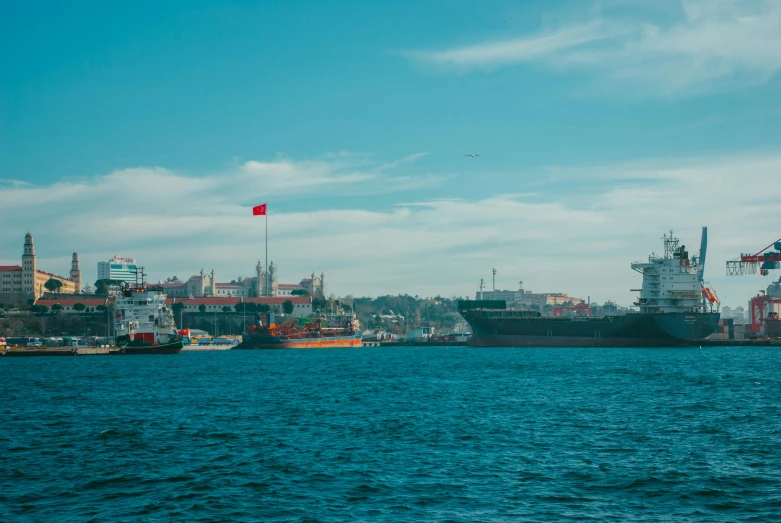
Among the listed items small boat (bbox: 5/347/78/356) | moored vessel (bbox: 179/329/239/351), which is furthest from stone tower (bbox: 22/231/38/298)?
small boat (bbox: 5/347/78/356)

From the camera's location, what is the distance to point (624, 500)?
57.4 feet

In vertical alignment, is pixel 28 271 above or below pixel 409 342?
above

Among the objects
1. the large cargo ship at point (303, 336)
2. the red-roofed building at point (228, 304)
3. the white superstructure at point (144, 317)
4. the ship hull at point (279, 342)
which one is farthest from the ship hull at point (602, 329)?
the red-roofed building at point (228, 304)

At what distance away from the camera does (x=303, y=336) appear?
137125 mm

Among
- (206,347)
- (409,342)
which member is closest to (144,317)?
(206,347)

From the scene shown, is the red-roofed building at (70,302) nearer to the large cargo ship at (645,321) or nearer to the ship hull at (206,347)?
the ship hull at (206,347)

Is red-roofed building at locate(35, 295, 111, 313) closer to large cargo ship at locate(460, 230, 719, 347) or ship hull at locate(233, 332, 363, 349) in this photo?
ship hull at locate(233, 332, 363, 349)

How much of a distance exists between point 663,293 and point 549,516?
94.0 m

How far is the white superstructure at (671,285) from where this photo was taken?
10419cm

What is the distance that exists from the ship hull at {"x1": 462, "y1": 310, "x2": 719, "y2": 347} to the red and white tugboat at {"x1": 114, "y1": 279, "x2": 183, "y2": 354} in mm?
41490

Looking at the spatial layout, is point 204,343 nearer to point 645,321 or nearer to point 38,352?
point 38,352

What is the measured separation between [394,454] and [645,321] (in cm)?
8216

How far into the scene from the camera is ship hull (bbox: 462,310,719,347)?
326 feet

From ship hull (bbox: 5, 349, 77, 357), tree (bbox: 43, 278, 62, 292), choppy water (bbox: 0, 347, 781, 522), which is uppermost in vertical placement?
tree (bbox: 43, 278, 62, 292)
